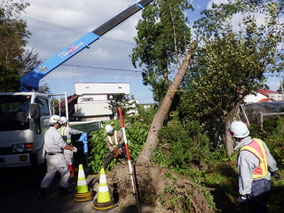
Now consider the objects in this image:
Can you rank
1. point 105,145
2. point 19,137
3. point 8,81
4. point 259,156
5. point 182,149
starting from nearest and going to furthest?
point 259,156 < point 19,137 < point 105,145 < point 182,149 < point 8,81

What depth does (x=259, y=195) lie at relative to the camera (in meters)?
3.48

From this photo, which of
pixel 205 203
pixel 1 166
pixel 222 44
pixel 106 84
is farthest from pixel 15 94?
pixel 106 84

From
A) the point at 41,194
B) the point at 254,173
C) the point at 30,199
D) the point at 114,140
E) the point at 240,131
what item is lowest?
the point at 30,199

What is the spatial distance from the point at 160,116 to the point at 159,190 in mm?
4523

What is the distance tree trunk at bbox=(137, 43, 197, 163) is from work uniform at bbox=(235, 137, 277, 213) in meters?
4.52

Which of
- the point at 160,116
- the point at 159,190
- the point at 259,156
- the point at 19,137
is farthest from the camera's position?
the point at 160,116

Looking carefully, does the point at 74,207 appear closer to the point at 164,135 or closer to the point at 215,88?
the point at 164,135

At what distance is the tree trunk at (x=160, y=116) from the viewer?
837cm

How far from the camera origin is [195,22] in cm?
1260

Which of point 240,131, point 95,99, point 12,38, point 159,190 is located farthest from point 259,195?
point 95,99

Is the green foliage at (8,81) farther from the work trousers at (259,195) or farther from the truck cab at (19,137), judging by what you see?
the work trousers at (259,195)

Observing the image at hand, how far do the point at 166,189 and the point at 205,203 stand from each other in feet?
2.72

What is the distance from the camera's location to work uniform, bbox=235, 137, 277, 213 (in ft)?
11.1

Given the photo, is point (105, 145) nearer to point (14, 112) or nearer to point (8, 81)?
point (14, 112)
